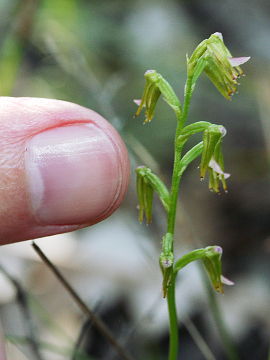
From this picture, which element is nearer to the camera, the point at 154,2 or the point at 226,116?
the point at 226,116

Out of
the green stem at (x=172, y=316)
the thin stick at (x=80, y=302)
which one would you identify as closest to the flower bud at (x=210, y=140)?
the green stem at (x=172, y=316)

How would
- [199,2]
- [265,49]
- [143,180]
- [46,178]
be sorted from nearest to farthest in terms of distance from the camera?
[143,180], [46,178], [265,49], [199,2]

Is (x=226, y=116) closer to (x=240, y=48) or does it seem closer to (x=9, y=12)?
(x=240, y=48)

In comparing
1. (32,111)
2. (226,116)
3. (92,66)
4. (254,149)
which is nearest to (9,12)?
(92,66)

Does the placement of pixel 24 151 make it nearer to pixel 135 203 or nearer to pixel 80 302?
pixel 80 302

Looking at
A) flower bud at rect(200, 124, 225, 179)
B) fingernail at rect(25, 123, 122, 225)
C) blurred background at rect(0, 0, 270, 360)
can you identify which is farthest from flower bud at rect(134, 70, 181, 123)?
blurred background at rect(0, 0, 270, 360)

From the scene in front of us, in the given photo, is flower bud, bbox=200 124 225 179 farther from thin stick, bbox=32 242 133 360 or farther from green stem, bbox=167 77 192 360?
thin stick, bbox=32 242 133 360
